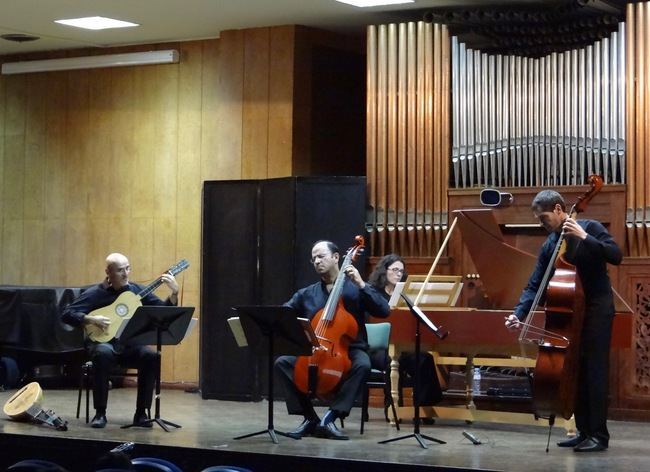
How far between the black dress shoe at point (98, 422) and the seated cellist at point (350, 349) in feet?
4.37

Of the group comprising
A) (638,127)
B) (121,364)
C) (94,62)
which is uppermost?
(94,62)

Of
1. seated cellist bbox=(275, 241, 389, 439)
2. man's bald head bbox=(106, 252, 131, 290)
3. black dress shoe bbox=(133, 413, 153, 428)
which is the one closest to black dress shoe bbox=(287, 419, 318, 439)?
seated cellist bbox=(275, 241, 389, 439)

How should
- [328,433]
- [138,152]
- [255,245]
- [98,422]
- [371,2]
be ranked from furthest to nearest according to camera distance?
[138,152], [255,245], [371,2], [98,422], [328,433]

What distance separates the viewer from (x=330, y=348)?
7621 mm

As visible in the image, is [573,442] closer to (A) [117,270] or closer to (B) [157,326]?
(B) [157,326]

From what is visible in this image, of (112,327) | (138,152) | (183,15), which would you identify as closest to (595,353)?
(112,327)

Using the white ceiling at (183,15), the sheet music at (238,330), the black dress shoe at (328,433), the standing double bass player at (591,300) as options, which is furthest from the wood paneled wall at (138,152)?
the standing double bass player at (591,300)

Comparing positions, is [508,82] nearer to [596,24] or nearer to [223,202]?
[596,24]

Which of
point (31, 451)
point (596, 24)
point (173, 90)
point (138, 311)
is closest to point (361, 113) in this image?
point (173, 90)

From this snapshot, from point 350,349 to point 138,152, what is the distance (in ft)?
14.7

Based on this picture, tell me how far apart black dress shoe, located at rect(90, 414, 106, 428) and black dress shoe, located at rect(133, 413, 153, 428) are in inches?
8.1

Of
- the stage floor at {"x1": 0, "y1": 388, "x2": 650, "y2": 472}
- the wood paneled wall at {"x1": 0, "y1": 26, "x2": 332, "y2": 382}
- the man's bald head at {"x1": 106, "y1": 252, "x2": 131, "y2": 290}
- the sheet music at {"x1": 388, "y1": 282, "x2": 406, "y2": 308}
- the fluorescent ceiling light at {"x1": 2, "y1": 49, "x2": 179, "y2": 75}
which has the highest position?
the fluorescent ceiling light at {"x1": 2, "y1": 49, "x2": 179, "y2": 75}

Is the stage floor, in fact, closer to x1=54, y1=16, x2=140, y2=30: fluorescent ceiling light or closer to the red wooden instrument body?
the red wooden instrument body

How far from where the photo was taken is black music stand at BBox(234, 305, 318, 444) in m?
7.23
